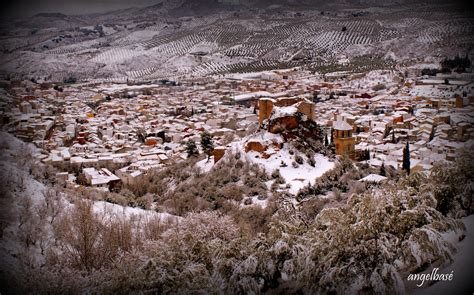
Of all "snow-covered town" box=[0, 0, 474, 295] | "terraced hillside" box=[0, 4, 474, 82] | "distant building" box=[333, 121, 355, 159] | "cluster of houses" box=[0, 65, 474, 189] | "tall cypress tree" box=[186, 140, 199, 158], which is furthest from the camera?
"terraced hillside" box=[0, 4, 474, 82]

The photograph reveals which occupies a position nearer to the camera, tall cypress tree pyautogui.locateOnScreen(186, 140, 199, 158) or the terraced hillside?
tall cypress tree pyautogui.locateOnScreen(186, 140, 199, 158)

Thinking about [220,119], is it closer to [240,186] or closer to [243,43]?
[240,186]

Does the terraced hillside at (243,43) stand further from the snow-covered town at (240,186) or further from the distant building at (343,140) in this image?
the distant building at (343,140)

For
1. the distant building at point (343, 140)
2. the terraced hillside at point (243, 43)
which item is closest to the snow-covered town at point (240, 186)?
the distant building at point (343, 140)

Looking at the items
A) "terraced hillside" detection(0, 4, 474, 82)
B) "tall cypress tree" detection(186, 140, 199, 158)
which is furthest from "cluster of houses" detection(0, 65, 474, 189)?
"terraced hillside" detection(0, 4, 474, 82)

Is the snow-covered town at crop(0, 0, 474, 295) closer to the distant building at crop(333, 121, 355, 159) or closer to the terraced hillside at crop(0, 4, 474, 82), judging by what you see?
the distant building at crop(333, 121, 355, 159)

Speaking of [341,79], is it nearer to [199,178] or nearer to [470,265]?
[199,178]

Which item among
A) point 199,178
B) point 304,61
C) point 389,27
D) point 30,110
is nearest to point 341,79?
point 304,61
